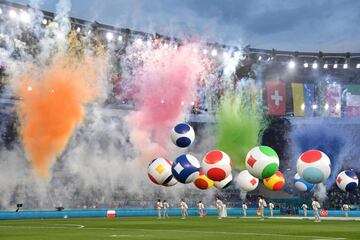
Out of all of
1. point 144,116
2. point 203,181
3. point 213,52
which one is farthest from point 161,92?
point 203,181

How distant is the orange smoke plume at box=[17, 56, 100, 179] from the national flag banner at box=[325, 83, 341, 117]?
2833 cm

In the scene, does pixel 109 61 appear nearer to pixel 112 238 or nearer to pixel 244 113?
pixel 244 113

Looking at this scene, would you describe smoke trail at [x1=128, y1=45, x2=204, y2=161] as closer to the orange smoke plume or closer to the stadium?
the stadium

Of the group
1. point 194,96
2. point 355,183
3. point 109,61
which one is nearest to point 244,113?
point 194,96

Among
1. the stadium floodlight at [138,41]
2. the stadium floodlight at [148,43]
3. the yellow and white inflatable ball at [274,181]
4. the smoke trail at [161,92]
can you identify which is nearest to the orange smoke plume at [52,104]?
the smoke trail at [161,92]

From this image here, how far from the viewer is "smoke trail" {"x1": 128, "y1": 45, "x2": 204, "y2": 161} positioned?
5372cm

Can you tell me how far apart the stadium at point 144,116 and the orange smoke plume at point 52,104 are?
0.37ft

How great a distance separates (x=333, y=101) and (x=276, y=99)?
22.6 feet

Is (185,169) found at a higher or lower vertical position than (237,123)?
lower

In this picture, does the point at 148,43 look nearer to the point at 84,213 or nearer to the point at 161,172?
the point at 84,213

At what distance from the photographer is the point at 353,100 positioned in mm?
66625

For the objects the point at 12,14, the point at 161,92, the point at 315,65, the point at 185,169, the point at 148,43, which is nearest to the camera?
the point at 185,169

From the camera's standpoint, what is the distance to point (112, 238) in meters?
20.5

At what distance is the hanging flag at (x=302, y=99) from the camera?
6669 cm
